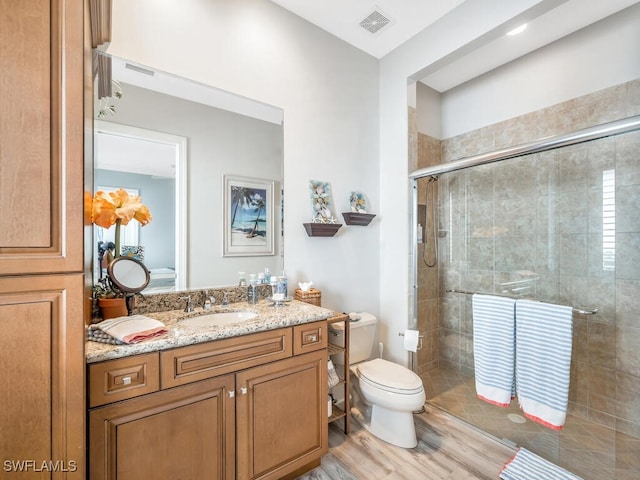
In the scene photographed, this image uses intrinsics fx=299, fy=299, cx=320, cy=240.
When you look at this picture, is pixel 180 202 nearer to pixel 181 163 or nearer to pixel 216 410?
pixel 181 163

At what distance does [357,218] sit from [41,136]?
74.6 inches

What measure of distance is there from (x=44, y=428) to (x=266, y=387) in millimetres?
805

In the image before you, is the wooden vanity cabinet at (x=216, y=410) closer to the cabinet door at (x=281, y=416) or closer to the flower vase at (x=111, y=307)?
the cabinet door at (x=281, y=416)

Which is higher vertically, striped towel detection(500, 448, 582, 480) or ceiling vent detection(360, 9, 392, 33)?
A: ceiling vent detection(360, 9, 392, 33)

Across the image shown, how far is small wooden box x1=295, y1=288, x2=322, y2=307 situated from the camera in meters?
2.04

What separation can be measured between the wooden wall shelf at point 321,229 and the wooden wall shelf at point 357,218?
0.14 m

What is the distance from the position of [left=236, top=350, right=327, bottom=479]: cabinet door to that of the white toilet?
40 cm

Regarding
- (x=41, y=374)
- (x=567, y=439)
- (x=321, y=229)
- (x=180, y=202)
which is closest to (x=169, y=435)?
(x=41, y=374)

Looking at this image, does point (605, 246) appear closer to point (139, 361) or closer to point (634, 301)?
point (634, 301)

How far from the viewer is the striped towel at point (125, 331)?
113 centimetres

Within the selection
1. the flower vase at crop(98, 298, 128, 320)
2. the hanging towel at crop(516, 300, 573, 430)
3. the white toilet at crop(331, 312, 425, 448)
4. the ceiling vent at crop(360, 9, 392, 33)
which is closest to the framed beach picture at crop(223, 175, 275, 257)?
the flower vase at crop(98, 298, 128, 320)

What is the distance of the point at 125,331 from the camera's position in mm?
1164

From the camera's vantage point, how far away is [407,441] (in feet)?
6.14

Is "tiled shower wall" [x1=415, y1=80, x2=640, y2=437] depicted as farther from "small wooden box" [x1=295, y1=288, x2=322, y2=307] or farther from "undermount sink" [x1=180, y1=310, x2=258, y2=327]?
"undermount sink" [x1=180, y1=310, x2=258, y2=327]
